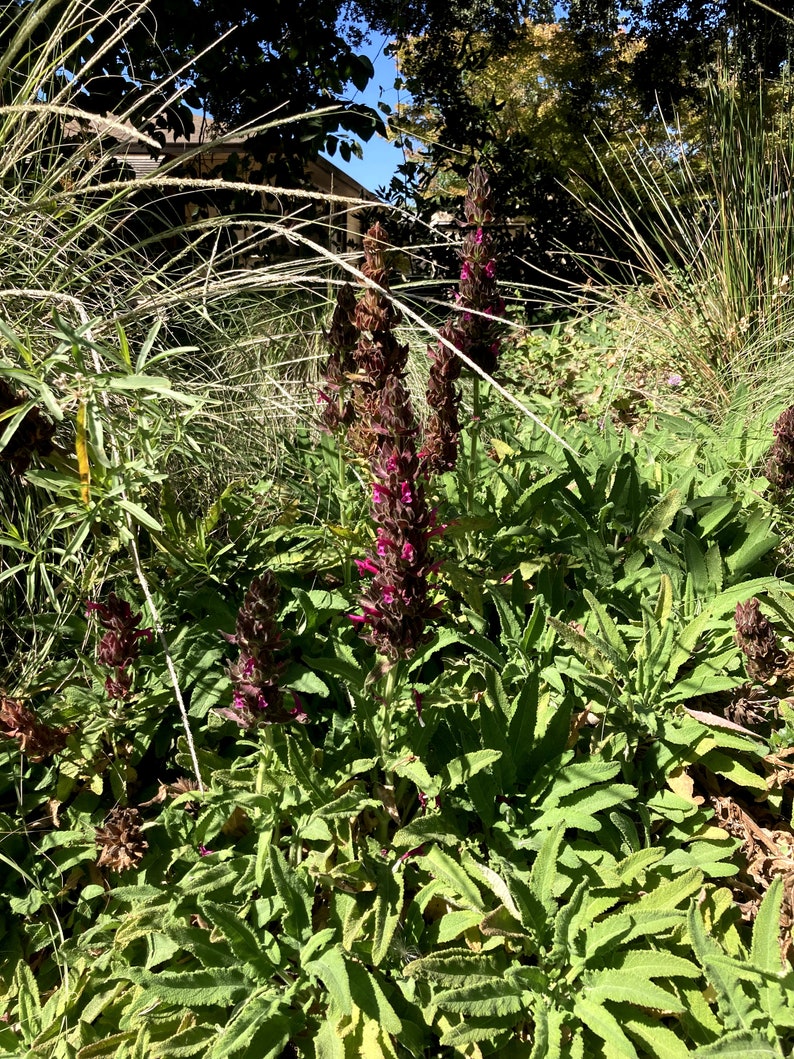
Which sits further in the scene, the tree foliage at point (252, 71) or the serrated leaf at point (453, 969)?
the tree foliage at point (252, 71)

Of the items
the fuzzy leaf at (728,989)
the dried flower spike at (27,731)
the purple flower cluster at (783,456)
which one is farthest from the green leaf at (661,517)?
the dried flower spike at (27,731)

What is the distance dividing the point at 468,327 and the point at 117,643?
1048mm

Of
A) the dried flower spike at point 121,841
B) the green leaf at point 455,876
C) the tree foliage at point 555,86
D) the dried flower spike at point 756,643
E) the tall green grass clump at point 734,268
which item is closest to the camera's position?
the green leaf at point 455,876

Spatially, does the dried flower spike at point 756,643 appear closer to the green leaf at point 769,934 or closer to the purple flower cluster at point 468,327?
the green leaf at point 769,934

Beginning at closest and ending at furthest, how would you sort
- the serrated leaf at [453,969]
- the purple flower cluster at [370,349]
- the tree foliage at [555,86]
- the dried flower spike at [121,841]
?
1. the serrated leaf at [453,969]
2. the dried flower spike at [121,841]
3. the purple flower cluster at [370,349]
4. the tree foliage at [555,86]

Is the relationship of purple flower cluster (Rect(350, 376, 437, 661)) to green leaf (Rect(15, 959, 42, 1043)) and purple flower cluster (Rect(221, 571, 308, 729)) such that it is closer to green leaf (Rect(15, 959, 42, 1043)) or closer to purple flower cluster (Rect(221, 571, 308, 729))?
purple flower cluster (Rect(221, 571, 308, 729))

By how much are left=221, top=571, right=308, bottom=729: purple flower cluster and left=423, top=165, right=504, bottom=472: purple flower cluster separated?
658 mm

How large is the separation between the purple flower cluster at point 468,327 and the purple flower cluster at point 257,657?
0.66 meters

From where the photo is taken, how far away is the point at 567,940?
116cm

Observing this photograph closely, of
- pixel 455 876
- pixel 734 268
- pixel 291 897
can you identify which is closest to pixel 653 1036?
pixel 455 876

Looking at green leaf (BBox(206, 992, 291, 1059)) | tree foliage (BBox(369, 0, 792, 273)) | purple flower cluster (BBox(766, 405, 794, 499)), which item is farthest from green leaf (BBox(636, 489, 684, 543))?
tree foliage (BBox(369, 0, 792, 273))

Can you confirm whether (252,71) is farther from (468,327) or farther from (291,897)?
(291,897)

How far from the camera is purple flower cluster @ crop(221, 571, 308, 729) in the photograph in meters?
1.19

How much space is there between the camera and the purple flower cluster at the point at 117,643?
1480mm
